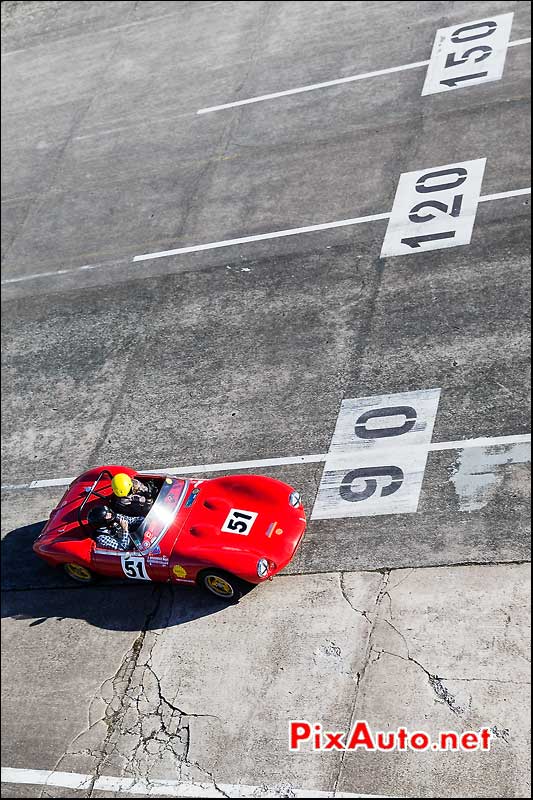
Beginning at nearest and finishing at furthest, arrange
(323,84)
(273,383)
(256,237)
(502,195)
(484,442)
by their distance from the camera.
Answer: (484,442)
(273,383)
(502,195)
(256,237)
(323,84)

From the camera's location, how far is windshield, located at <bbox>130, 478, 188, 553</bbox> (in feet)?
34.4

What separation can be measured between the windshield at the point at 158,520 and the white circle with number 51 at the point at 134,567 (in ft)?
0.52

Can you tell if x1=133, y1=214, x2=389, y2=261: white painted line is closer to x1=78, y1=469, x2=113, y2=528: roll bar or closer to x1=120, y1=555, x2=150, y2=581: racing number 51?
x1=78, y1=469, x2=113, y2=528: roll bar

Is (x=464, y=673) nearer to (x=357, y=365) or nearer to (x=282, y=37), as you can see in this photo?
(x=357, y=365)

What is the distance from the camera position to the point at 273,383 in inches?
512

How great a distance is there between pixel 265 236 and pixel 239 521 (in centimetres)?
678

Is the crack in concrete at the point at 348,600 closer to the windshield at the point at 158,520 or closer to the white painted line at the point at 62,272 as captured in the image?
the windshield at the point at 158,520

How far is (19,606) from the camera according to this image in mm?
11641

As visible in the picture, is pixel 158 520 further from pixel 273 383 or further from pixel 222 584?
pixel 273 383

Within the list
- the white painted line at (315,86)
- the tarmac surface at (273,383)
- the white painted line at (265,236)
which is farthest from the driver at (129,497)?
the white painted line at (315,86)

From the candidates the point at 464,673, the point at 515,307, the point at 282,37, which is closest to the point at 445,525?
Answer: the point at 464,673

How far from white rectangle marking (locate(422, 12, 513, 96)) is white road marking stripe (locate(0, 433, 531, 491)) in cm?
863

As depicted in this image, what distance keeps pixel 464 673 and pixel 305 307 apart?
670 cm

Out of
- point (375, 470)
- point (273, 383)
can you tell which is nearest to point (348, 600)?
point (375, 470)
